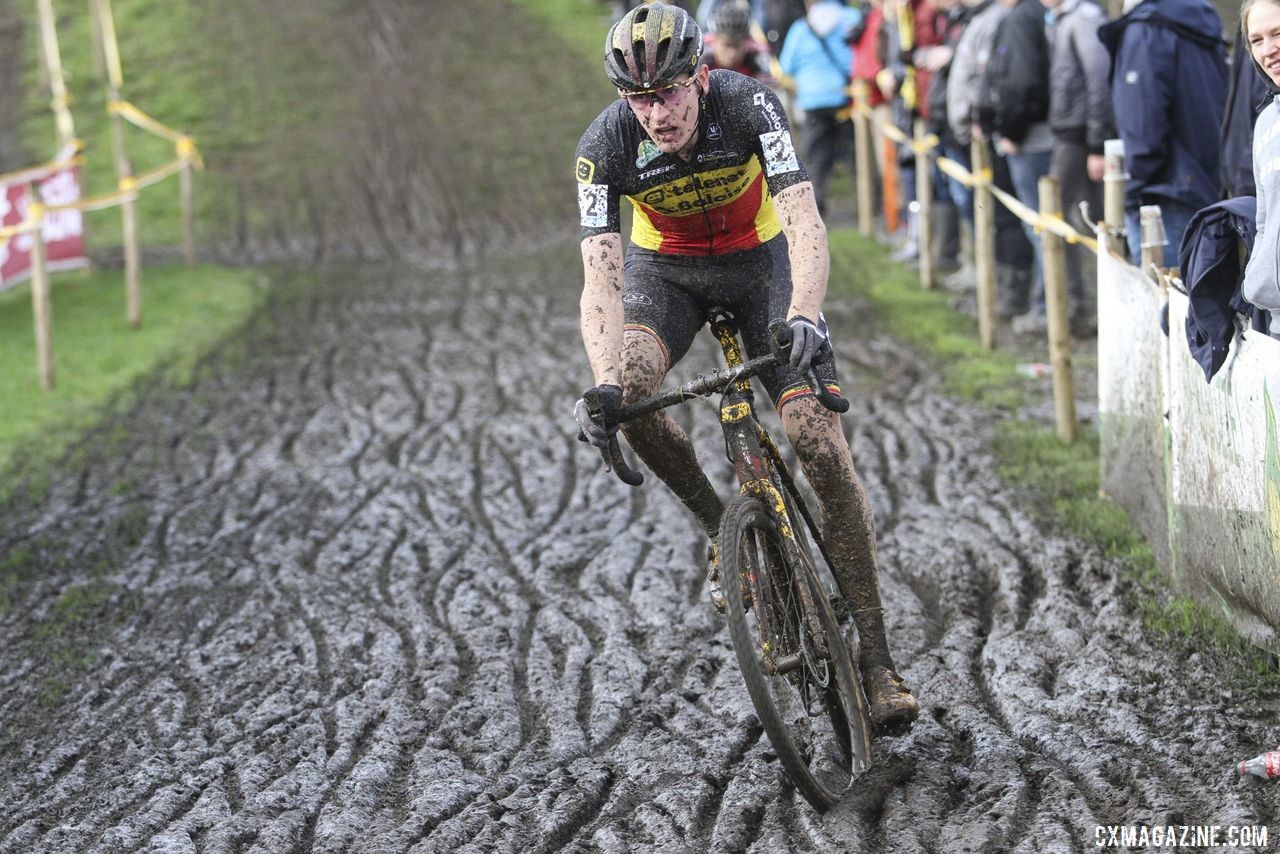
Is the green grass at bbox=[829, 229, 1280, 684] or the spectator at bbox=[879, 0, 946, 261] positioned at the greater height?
the spectator at bbox=[879, 0, 946, 261]

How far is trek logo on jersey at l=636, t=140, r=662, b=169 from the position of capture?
4.81 meters

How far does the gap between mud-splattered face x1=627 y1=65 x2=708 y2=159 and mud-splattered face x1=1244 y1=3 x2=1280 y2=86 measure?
180cm

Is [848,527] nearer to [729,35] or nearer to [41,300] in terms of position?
[729,35]

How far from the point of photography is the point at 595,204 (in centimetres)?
484

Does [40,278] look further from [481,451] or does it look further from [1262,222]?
[1262,222]

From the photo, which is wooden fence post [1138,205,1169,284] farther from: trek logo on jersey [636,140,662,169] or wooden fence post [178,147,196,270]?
wooden fence post [178,147,196,270]

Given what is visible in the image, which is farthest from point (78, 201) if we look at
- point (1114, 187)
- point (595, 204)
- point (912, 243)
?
point (595, 204)

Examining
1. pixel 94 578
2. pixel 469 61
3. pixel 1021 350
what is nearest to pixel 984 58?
pixel 1021 350

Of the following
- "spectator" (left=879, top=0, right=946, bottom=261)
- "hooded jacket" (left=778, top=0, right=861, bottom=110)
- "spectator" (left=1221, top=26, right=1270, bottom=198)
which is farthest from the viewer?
"hooded jacket" (left=778, top=0, right=861, bottom=110)

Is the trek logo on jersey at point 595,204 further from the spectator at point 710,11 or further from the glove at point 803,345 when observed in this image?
the spectator at point 710,11

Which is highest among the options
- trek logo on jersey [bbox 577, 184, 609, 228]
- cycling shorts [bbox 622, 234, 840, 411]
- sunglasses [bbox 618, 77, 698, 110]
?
sunglasses [bbox 618, 77, 698, 110]

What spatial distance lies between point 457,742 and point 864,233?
35.4ft

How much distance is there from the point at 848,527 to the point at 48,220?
11.0 metres

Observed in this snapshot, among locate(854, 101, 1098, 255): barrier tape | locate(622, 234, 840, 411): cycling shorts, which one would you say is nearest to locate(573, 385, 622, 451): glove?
locate(622, 234, 840, 411): cycling shorts
